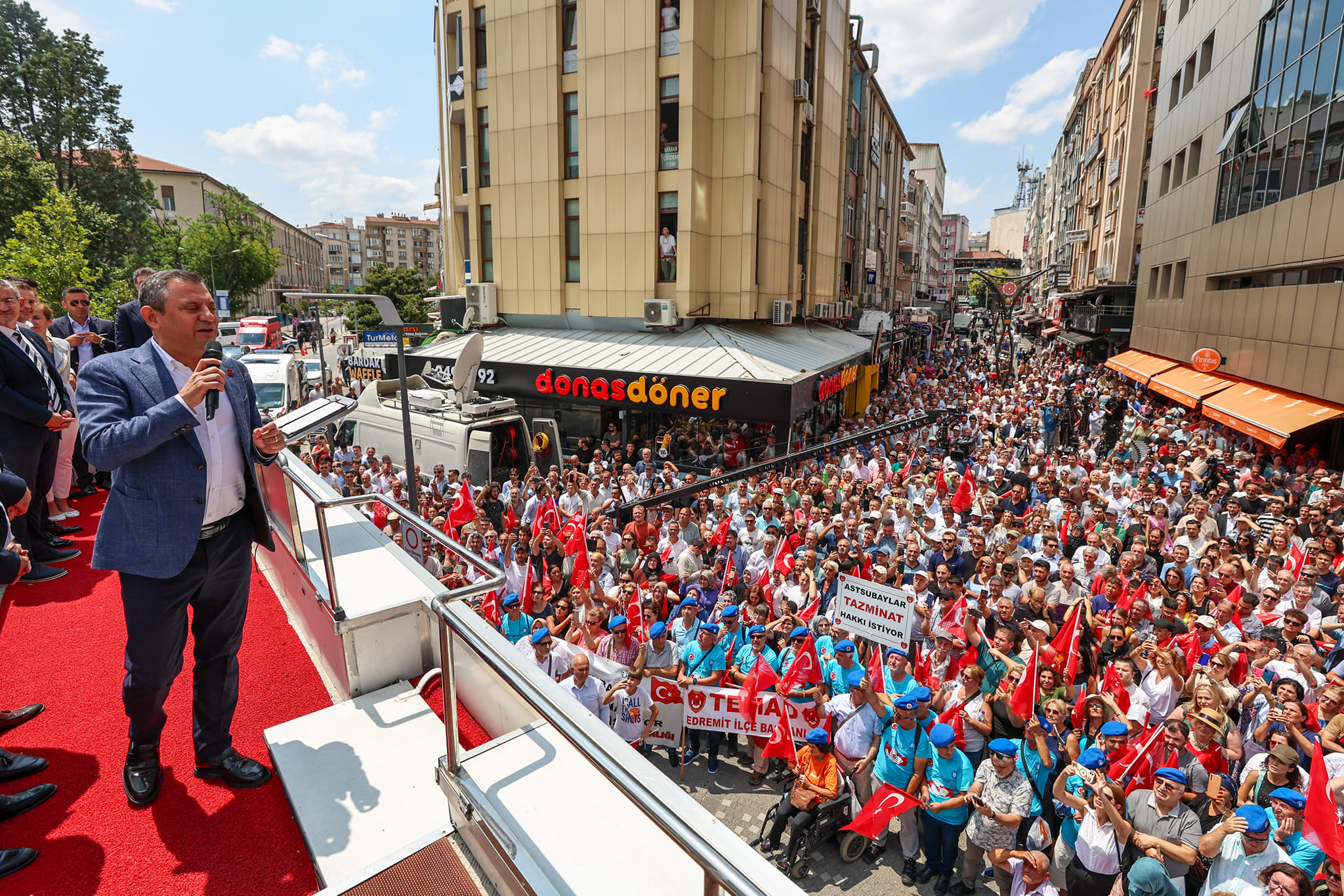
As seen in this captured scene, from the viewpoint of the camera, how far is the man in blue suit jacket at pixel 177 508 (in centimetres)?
262

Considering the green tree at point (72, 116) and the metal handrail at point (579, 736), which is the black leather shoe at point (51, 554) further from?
the green tree at point (72, 116)

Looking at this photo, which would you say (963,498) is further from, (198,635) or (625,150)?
(625,150)

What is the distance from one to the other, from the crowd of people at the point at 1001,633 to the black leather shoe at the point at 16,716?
3.49 m

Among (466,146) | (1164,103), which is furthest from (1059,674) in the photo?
(1164,103)

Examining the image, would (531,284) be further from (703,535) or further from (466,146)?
(703,535)

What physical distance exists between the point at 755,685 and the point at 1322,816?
4409mm

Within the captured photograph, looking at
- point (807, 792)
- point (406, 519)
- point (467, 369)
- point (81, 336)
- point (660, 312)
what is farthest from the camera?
point (660, 312)

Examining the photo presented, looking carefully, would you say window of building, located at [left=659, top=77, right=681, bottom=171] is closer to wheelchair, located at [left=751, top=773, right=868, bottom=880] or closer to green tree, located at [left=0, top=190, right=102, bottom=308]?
green tree, located at [left=0, top=190, right=102, bottom=308]

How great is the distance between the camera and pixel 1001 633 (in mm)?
7047

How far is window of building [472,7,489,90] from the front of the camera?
22531 millimetres

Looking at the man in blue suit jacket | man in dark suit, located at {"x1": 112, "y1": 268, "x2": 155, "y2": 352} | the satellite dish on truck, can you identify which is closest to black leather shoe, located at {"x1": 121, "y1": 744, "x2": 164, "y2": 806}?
the man in blue suit jacket

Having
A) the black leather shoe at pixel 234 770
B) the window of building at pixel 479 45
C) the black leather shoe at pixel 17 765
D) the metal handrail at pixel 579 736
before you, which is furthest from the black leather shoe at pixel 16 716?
the window of building at pixel 479 45

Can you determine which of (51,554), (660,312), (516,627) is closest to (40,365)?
(51,554)

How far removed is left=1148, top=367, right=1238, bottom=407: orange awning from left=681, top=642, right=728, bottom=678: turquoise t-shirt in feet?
57.6
